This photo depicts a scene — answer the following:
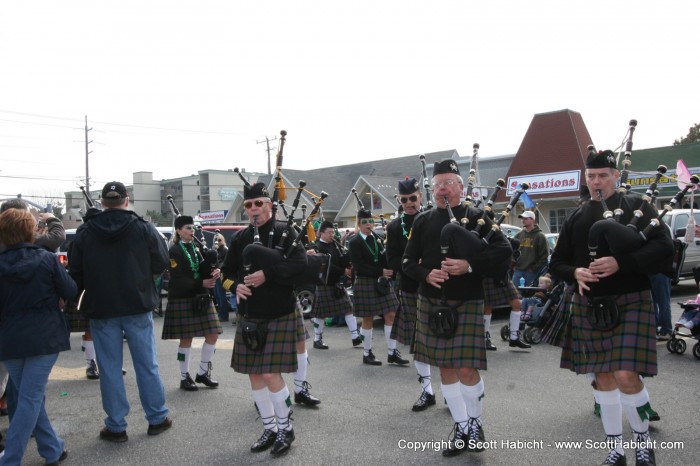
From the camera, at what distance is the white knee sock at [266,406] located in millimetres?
4059

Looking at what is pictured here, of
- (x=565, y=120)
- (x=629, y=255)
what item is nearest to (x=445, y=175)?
(x=629, y=255)

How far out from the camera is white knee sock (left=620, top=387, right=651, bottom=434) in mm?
3311

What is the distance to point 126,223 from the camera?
434 centimetres

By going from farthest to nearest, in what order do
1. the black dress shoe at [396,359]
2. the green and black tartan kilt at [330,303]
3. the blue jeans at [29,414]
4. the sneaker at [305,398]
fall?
the green and black tartan kilt at [330,303] < the black dress shoe at [396,359] < the sneaker at [305,398] < the blue jeans at [29,414]

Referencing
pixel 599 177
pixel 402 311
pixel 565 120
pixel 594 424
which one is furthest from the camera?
pixel 565 120

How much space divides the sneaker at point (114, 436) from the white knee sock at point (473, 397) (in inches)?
100

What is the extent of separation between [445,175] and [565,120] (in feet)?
72.6

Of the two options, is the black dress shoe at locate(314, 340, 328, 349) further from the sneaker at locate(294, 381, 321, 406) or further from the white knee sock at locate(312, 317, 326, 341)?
the sneaker at locate(294, 381, 321, 406)

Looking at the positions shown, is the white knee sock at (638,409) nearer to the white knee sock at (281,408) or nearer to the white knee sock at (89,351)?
the white knee sock at (281,408)

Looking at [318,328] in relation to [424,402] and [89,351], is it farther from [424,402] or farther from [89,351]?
[424,402]

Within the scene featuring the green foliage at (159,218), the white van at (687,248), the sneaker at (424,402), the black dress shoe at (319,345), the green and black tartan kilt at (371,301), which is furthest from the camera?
the green foliage at (159,218)

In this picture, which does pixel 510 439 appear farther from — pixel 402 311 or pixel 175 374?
pixel 175 374

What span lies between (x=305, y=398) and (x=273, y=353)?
1.23 metres

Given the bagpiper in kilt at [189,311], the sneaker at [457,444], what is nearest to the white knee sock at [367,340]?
the bagpiper in kilt at [189,311]
